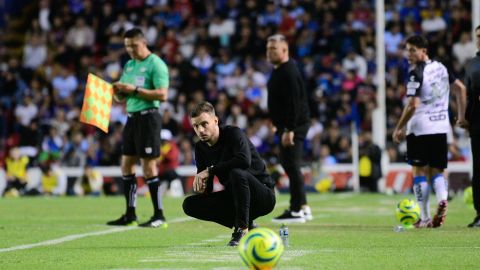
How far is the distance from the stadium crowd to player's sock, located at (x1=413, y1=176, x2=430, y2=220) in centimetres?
1125

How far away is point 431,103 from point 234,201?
323 cm

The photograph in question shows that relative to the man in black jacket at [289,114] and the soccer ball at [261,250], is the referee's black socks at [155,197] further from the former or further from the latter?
the soccer ball at [261,250]

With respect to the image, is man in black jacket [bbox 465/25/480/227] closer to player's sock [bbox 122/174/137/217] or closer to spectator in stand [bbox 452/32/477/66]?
player's sock [bbox 122/174/137/217]

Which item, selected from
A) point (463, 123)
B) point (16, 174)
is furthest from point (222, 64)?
point (463, 123)

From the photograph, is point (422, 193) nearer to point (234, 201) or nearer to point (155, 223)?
A: point (155, 223)

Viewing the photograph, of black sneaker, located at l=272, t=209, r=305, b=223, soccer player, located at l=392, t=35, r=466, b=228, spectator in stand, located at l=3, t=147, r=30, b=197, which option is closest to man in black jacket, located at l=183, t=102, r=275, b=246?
soccer player, located at l=392, t=35, r=466, b=228

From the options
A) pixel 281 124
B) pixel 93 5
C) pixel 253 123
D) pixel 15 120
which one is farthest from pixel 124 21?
pixel 281 124

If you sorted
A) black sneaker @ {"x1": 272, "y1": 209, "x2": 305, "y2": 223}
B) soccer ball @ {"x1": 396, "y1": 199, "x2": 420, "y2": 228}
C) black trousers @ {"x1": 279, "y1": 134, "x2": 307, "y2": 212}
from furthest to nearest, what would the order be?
black trousers @ {"x1": 279, "y1": 134, "x2": 307, "y2": 212} → black sneaker @ {"x1": 272, "y1": 209, "x2": 305, "y2": 223} → soccer ball @ {"x1": 396, "y1": 199, "x2": 420, "y2": 228}

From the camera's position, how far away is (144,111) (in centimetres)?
1195

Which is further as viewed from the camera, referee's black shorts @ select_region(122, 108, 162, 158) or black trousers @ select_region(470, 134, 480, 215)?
referee's black shorts @ select_region(122, 108, 162, 158)

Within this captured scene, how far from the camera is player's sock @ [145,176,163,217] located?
11.9 metres

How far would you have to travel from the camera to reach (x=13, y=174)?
23891mm

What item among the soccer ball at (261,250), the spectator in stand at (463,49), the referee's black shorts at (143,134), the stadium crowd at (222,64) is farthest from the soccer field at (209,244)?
the spectator in stand at (463,49)

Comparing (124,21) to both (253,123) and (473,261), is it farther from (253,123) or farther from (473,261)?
(473,261)
